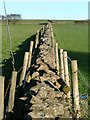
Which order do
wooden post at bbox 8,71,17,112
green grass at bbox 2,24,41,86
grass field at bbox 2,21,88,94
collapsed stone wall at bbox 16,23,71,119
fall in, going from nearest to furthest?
collapsed stone wall at bbox 16,23,71,119, wooden post at bbox 8,71,17,112, green grass at bbox 2,24,41,86, grass field at bbox 2,21,88,94

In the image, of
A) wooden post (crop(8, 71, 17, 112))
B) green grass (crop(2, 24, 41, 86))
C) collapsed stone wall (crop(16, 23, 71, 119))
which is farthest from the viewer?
green grass (crop(2, 24, 41, 86))

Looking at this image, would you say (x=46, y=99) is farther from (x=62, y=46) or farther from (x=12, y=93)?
(x=62, y=46)

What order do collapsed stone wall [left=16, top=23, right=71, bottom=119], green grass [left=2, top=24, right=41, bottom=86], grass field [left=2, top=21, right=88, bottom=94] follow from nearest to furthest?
collapsed stone wall [left=16, top=23, right=71, bottom=119]
green grass [left=2, top=24, right=41, bottom=86]
grass field [left=2, top=21, right=88, bottom=94]

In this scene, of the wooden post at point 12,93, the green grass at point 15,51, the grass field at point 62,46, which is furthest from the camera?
the grass field at point 62,46

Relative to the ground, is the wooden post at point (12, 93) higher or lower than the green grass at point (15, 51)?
lower

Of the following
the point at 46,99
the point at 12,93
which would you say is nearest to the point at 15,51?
the point at 12,93

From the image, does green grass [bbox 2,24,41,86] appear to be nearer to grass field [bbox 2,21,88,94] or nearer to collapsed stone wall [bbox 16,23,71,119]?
grass field [bbox 2,21,88,94]

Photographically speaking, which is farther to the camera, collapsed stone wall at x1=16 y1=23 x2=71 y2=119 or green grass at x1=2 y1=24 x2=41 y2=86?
green grass at x1=2 y1=24 x2=41 y2=86

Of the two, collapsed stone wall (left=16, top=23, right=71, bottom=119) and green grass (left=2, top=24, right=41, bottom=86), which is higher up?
green grass (left=2, top=24, right=41, bottom=86)

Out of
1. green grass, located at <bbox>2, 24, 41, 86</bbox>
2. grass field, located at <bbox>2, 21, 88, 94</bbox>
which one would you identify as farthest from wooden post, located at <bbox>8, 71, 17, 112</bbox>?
grass field, located at <bbox>2, 21, 88, 94</bbox>

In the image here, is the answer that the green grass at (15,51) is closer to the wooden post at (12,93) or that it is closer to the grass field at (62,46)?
the grass field at (62,46)

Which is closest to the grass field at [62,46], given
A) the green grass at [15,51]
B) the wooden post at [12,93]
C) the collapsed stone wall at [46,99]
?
the green grass at [15,51]

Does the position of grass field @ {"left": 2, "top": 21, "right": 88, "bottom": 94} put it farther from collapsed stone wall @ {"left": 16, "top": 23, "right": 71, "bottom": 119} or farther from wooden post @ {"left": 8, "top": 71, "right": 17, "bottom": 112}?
wooden post @ {"left": 8, "top": 71, "right": 17, "bottom": 112}

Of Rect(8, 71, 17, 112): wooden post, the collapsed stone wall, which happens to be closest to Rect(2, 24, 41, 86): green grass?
the collapsed stone wall
